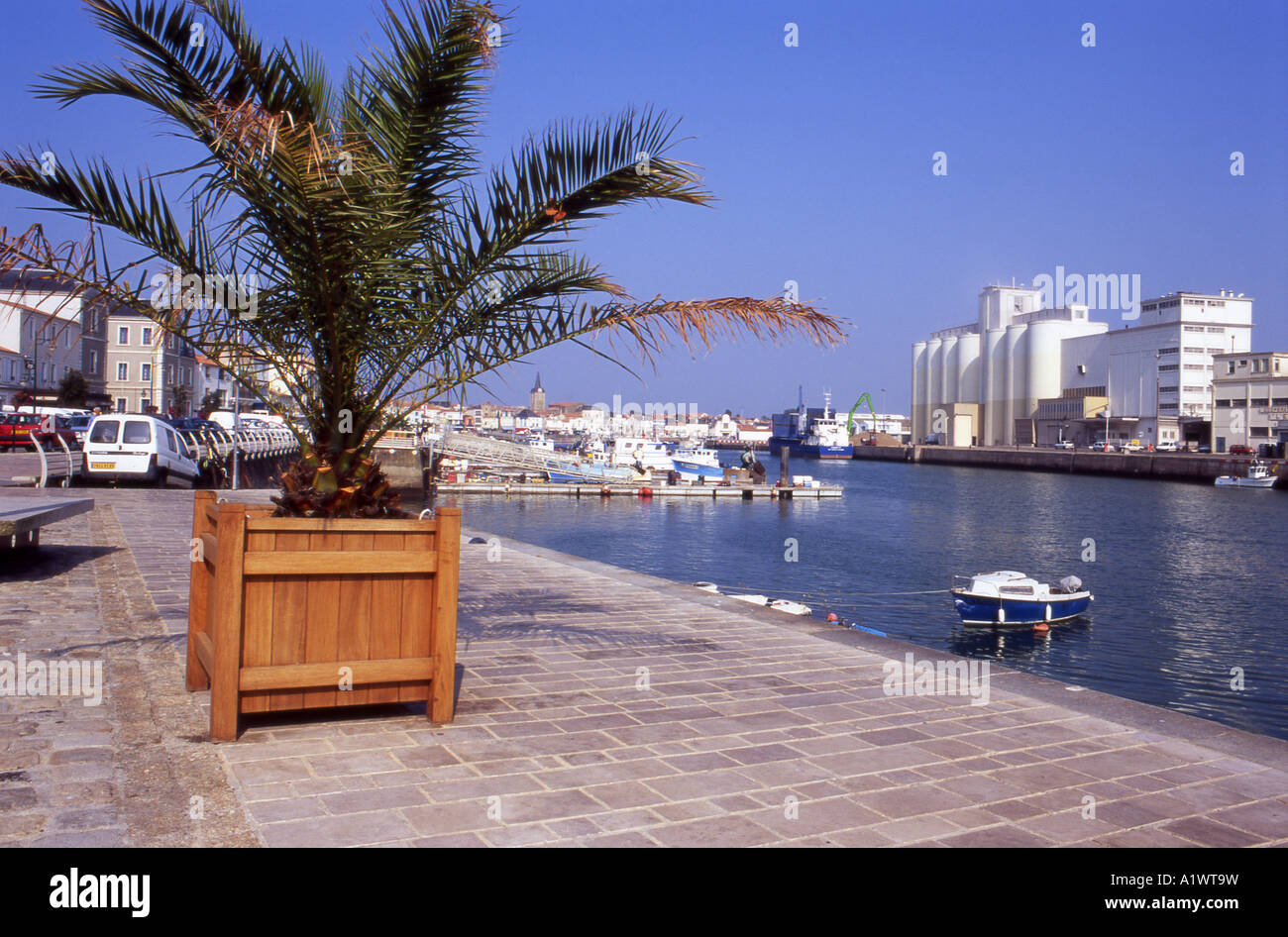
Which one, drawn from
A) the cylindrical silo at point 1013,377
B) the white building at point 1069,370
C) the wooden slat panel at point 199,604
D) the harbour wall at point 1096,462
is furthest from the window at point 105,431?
the cylindrical silo at point 1013,377

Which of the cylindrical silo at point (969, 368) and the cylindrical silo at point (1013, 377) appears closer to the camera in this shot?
the cylindrical silo at point (1013, 377)

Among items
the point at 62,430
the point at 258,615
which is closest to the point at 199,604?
the point at 258,615

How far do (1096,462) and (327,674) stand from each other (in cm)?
9362

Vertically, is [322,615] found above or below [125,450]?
below

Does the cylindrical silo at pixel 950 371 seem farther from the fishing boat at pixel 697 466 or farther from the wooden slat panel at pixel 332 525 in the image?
the wooden slat panel at pixel 332 525

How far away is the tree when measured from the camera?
57250 millimetres

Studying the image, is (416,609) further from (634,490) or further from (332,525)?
(634,490)

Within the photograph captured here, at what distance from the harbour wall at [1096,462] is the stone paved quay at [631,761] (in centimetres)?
7316

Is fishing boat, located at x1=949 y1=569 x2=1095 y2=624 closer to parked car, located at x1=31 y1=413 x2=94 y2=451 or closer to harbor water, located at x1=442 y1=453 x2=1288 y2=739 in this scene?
harbor water, located at x1=442 y1=453 x2=1288 y2=739

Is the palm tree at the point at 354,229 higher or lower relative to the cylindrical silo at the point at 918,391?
lower

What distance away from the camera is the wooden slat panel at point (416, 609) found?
442cm

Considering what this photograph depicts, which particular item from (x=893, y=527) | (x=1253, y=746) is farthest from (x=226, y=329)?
(x=893, y=527)

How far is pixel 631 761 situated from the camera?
414 centimetres
